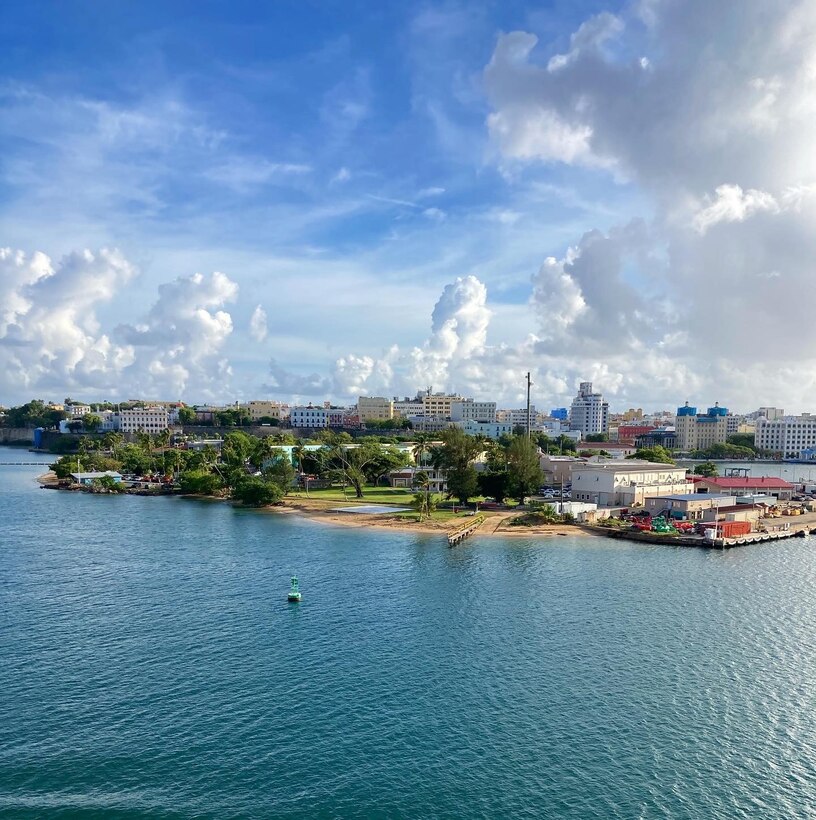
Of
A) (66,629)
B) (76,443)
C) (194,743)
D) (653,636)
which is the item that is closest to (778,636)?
(653,636)

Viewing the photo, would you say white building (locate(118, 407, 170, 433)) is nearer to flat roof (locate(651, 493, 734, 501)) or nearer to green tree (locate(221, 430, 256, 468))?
green tree (locate(221, 430, 256, 468))

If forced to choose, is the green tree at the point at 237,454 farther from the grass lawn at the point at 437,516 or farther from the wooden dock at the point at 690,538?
the wooden dock at the point at 690,538

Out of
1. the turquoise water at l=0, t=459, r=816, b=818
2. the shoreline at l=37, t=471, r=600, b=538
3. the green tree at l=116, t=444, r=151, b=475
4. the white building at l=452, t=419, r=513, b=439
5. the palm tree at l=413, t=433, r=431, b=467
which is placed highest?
the white building at l=452, t=419, r=513, b=439

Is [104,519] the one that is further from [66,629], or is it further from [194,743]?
[194,743]

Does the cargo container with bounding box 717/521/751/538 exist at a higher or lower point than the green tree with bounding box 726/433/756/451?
lower

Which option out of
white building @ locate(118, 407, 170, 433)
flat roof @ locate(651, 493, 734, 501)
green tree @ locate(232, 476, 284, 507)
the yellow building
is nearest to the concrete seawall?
white building @ locate(118, 407, 170, 433)
